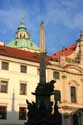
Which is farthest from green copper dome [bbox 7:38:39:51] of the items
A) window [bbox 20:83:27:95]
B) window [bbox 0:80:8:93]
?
window [bbox 0:80:8:93]

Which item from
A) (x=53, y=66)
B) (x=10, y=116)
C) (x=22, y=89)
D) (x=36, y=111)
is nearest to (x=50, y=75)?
(x=53, y=66)

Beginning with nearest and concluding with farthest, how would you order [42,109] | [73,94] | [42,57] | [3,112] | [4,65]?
[42,109], [42,57], [3,112], [4,65], [73,94]

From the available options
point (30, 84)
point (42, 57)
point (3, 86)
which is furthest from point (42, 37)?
point (30, 84)

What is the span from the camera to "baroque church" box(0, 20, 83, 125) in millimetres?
35875

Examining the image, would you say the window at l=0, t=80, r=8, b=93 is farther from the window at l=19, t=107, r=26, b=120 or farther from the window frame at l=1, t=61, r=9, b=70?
the window at l=19, t=107, r=26, b=120

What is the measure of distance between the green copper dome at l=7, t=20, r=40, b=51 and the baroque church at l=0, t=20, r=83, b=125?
74.1ft

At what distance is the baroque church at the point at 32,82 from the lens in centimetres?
3588

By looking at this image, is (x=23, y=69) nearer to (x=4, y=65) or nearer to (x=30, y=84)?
(x=30, y=84)

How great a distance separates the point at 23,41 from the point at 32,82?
31.9 meters

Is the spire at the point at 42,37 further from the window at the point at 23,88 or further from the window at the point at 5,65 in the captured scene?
the window at the point at 23,88

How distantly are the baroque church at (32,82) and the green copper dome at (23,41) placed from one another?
889 inches

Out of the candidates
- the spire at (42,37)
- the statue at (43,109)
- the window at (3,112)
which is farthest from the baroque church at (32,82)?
the statue at (43,109)

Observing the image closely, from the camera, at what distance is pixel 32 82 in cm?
3853

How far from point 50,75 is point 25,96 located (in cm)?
517
